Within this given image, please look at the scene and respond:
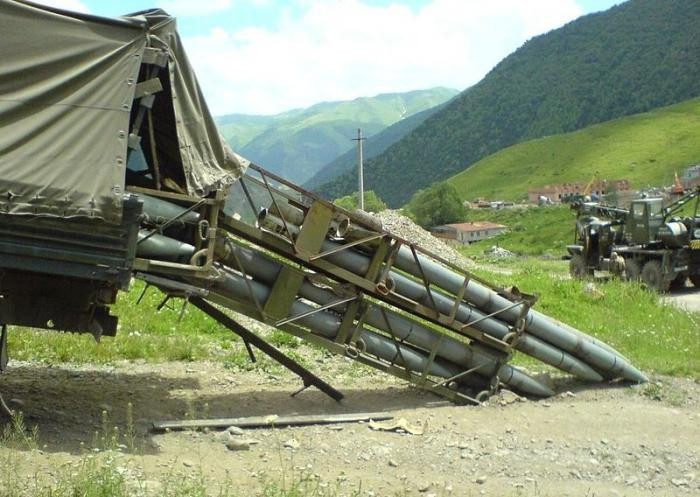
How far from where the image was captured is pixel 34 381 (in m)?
9.88

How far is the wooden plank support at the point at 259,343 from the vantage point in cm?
934

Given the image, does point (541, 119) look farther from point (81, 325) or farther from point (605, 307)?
point (81, 325)

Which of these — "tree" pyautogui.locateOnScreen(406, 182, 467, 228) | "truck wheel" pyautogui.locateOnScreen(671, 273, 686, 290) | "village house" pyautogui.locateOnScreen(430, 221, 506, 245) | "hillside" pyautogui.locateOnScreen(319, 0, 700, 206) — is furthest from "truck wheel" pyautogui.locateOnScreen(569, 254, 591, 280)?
"hillside" pyautogui.locateOnScreen(319, 0, 700, 206)

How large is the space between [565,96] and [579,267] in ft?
499

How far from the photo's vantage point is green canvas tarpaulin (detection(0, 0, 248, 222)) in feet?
22.6

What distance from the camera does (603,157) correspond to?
119438 millimetres

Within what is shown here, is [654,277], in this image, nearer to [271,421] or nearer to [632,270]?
[632,270]

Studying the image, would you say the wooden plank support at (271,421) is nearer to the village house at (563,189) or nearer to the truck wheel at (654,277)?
the truck wheel at (654,277)

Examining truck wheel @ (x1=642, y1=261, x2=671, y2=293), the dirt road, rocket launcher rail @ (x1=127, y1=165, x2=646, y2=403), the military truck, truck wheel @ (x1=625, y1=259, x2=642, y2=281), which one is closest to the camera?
the dirt road

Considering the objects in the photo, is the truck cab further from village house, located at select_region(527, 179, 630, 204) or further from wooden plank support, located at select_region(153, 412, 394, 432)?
village house, located at select_region(527, 179, 630, 204)

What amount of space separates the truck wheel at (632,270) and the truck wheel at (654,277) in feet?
1.08

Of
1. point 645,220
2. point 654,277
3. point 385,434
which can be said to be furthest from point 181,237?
point 645,220

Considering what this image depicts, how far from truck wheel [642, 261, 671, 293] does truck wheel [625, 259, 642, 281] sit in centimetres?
33

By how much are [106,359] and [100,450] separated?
4103 millimetres
